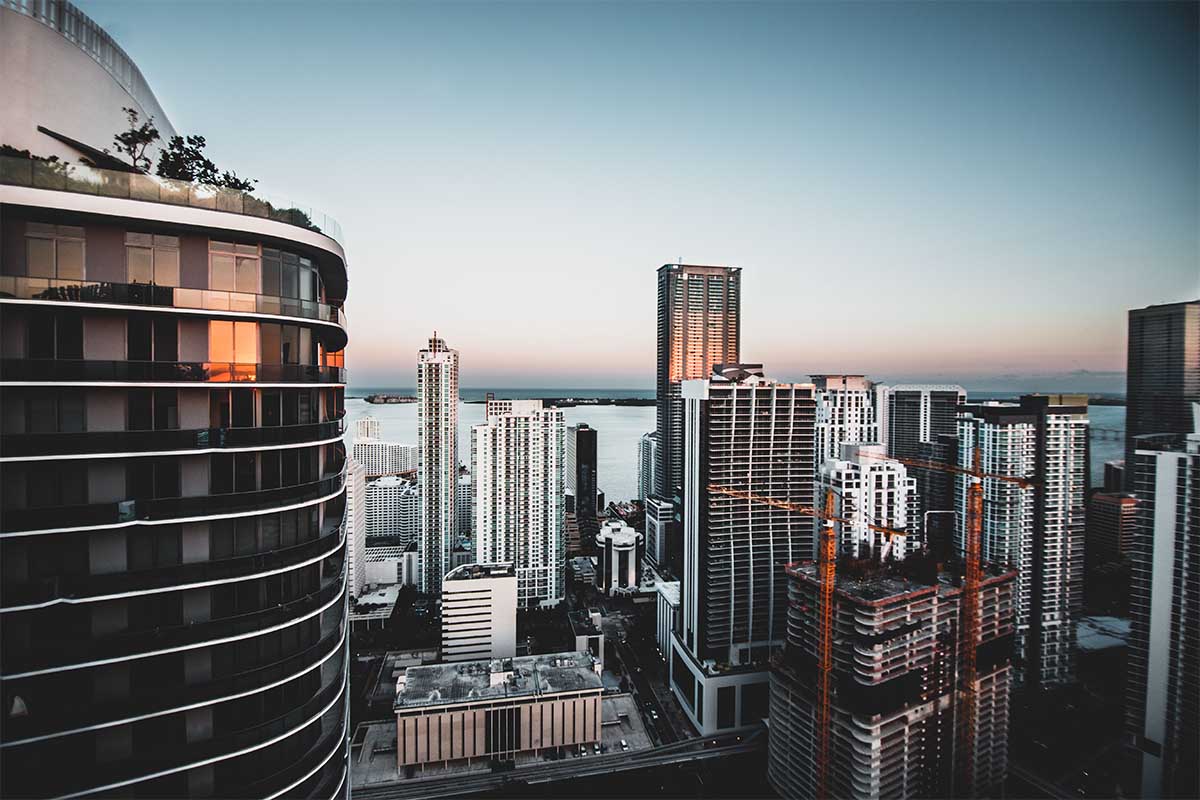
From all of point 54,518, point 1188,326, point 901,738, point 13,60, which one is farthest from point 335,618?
point 1188,326

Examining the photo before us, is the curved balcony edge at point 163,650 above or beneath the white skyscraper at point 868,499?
above

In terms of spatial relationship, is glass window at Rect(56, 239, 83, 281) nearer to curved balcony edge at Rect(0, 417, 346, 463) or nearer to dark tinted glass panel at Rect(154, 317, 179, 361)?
dark tinted glass panel at Rect(154, 317, 179, 361)

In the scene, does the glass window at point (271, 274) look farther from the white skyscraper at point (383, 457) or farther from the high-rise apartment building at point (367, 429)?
the high-rise apartment building at point (367, 429)

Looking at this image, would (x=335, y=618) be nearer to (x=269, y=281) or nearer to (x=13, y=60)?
(x=269, y=281)

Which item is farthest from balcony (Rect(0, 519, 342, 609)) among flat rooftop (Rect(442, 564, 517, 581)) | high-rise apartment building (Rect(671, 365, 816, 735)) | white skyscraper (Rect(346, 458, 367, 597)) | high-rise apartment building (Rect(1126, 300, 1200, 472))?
white skyscraper (Rect(346, 458, 367, 597))

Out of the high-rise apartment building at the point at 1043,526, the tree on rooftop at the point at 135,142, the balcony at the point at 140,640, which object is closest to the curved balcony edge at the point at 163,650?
the balcony at the point at 140,640

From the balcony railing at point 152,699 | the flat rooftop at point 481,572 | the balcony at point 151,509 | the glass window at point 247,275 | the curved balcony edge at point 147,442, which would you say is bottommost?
the flat rooftop at point 481,572

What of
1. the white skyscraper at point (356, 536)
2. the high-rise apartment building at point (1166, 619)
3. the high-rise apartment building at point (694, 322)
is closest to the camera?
the high-rise apartment building at point (1166, 619)

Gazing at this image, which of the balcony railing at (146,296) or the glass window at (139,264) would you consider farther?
the glass window at (139,264)

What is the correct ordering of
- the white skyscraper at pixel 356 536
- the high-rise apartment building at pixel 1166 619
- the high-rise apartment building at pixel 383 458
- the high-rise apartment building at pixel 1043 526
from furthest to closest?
the high-rise apartment building at pixel 383 458, the white skyscraper at pixel 356 536, the high-rise apartment building at pixel 1043 526, the high-rise apartment building at pixel 1166 619
